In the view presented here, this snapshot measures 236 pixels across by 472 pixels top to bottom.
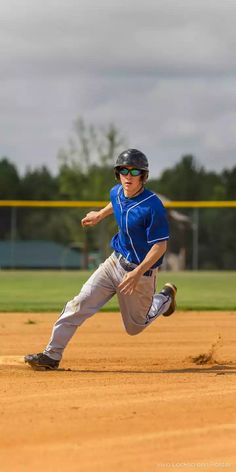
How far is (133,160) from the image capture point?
7.63 meters

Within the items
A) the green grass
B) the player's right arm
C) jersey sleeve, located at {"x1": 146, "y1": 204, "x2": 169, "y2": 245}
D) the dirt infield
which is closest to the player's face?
jersey sleeve, located at {"x1": 146, "y1": 204, "x2": 169, "y2": 245}

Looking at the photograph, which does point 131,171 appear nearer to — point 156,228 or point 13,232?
point 156,228

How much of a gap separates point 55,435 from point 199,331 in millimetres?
6298

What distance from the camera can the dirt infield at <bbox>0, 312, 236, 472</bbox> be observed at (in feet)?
16.4

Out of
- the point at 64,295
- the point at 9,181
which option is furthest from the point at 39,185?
the point at 64,295

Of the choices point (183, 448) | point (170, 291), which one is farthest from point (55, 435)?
point (170, 291)

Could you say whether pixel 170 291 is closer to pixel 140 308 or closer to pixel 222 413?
pixel 140 308

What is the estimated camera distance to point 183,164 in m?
64.3

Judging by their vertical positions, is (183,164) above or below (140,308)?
below

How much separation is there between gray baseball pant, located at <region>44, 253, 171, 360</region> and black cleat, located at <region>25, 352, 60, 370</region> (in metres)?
0.04

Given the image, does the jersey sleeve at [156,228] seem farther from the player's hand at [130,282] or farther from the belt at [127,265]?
the belt at [127,265]

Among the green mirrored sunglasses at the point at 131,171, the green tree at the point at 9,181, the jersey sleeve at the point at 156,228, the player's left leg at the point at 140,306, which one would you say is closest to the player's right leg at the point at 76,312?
the player's left leg at the point at 140,306

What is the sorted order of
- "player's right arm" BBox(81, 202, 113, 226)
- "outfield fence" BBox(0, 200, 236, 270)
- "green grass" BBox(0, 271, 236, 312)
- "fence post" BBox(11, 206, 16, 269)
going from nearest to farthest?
"player's right arm" BBox(81, 202, 113, 226), "green grass" BBox(0, 271, 236, 312), "fence post" BBox(11, 206, 16, 269), "outfield fence" BBox(0, 200, 236, 270)

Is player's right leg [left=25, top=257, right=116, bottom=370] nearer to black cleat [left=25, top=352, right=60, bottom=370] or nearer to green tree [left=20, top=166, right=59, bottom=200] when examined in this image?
black cleat [left=25, top=352, right=60, bottom=370]
